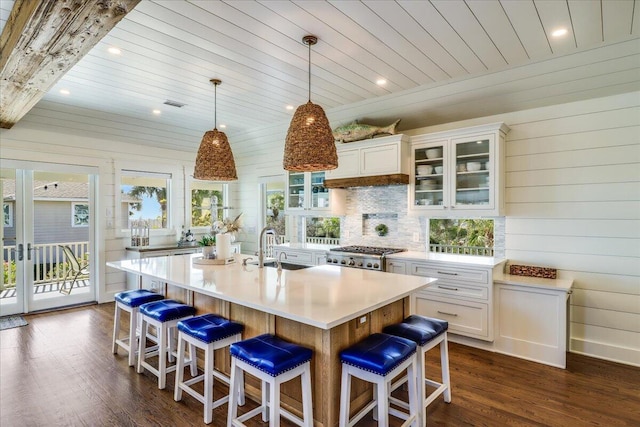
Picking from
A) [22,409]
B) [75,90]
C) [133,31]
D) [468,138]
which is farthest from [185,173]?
[468,138]

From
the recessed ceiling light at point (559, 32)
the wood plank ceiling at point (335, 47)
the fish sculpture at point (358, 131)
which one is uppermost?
the wood plank ceiling at point (335, 47)

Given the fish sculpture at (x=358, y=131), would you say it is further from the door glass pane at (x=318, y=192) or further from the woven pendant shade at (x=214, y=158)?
the woven pendant shade at (x=214, y=158)

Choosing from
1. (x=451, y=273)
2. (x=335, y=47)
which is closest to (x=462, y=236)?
(x=451, y=273)

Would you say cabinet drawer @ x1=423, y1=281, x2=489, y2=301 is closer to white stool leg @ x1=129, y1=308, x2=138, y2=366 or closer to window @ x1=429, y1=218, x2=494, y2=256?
window @ x1=429, y1=218, x2=494, y2=256

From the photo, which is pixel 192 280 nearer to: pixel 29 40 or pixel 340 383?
pixel 340 383

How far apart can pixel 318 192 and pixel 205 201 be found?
270cm

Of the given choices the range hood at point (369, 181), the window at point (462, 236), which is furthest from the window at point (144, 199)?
the window at point (462, 236)

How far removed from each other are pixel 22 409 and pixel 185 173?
437 cm

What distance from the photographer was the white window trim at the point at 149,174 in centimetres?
545

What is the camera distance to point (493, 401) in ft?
8.45

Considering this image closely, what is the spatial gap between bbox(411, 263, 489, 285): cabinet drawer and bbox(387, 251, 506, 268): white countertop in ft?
0.23

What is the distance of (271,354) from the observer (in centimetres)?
193

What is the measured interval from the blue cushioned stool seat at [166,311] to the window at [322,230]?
2853 millimetres

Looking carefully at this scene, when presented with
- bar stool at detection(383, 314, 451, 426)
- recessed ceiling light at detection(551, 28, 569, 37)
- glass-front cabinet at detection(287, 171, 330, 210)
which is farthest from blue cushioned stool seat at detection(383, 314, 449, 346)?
glass-front cabinet at detection(287, 171, 330, 210)
